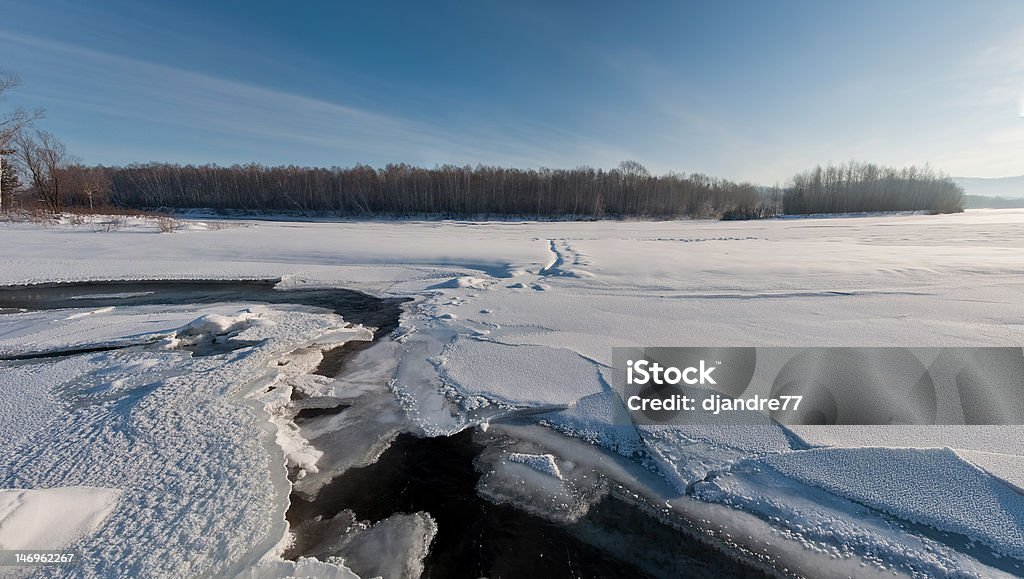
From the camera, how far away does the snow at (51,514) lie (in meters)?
1.75

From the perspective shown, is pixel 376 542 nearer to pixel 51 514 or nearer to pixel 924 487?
pixel 51 514

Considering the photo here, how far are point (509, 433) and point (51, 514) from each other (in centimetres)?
241

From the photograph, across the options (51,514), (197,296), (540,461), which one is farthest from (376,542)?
(197,296)

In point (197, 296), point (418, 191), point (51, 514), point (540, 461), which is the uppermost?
point (418, 191)

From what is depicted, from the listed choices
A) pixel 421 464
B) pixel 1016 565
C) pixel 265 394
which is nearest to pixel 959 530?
pixel 1016 565

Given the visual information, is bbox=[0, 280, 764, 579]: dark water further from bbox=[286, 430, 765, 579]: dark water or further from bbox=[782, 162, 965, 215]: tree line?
bbox=[782, 162, 965, 215]: tree line

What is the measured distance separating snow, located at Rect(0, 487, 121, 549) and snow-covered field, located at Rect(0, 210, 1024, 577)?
13mm

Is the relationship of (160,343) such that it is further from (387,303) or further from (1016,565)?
(1016,565)

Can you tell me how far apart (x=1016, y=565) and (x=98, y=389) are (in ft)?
19.2

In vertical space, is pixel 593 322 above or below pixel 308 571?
above

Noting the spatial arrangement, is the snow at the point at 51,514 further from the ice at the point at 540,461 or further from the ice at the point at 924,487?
the ice at the point at 924,487

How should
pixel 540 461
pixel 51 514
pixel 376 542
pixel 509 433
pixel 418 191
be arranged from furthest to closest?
pixel 418 191
pixel 509 433
pixel 540 461
pixel 376 542
pixel 51 514

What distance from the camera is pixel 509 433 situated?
2865mm

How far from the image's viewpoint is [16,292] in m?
7.13
